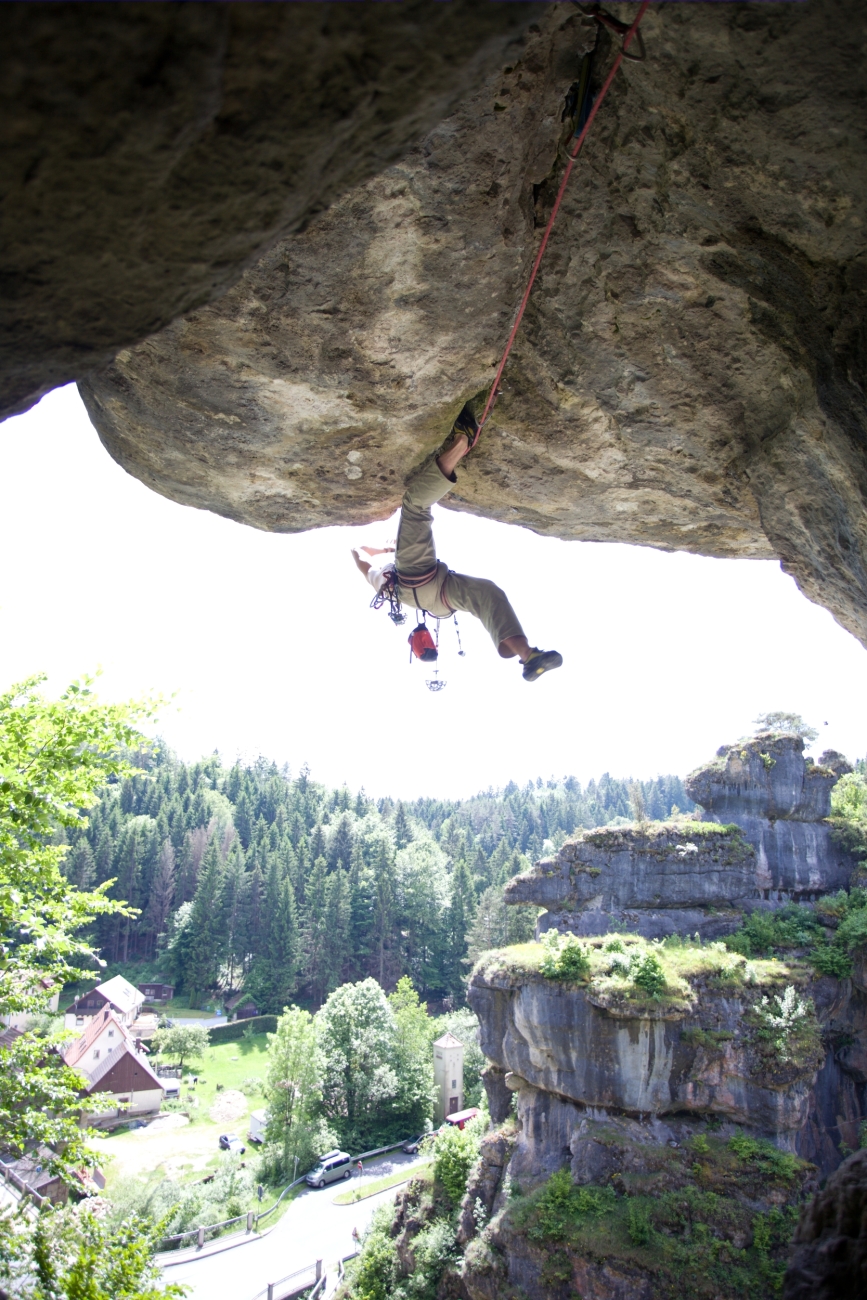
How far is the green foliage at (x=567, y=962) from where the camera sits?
1636 cm

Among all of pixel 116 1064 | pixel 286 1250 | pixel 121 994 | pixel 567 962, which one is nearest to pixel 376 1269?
Answer: pixel 286 1250

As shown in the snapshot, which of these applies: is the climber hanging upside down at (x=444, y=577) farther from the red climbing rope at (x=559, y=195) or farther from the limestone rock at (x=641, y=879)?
the limestone rock at (x=641, y=879)

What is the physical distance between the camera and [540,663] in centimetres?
557

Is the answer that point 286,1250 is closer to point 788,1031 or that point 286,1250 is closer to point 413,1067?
point 413,1067

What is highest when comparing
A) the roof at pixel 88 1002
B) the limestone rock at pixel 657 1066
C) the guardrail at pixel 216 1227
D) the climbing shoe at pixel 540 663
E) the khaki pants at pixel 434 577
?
the khaki pants at pixel 434 577

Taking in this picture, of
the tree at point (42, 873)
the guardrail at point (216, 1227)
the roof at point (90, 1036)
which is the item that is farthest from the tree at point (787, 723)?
the roof at point (90, 1036)

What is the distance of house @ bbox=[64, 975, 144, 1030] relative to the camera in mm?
45062

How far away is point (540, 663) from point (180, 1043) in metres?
43.8

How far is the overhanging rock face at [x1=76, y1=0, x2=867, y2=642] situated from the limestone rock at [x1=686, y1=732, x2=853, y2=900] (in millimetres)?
19456

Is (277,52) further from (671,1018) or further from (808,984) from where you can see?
(808,984)

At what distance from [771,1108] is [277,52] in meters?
19.0

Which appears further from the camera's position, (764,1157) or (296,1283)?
(296,1283)

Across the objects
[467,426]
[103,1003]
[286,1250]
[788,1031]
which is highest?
[467,426]

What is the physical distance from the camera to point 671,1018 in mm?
15516
